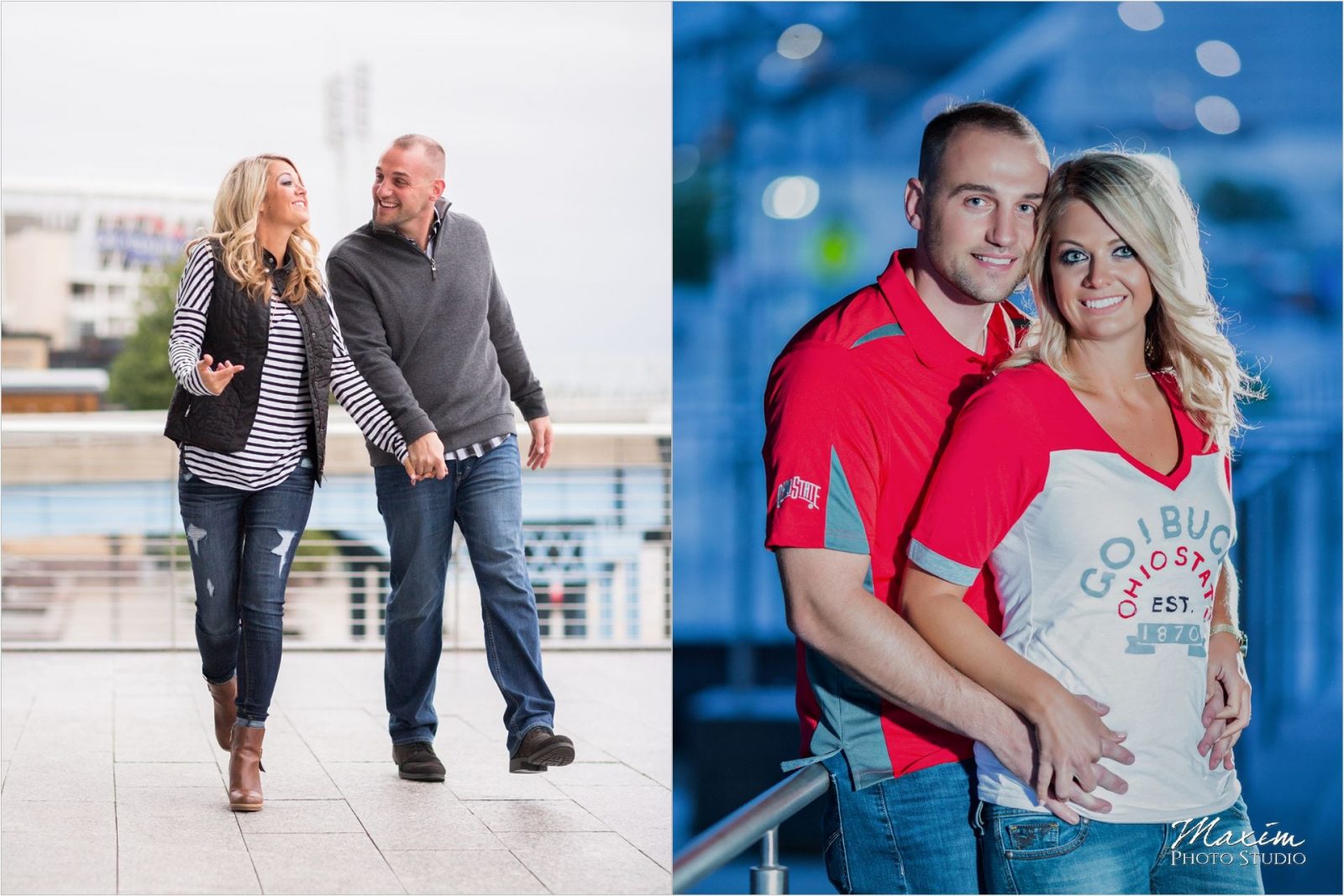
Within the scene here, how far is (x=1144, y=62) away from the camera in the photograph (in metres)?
2.21

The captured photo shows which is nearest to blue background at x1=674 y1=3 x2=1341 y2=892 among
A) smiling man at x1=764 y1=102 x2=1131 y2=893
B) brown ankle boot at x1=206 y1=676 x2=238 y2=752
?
smiling man at x1=764 y1=102 x2=1131 y2=893

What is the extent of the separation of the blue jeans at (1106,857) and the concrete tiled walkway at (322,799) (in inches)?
44.3

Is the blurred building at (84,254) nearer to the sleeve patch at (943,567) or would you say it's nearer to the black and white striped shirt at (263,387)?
the black and white striped shirt at (263,387)

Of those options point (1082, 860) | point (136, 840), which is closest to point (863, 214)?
point (1082, 860)

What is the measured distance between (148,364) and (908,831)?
42263 mm

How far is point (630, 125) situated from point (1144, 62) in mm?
47310

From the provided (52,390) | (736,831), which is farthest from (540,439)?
(52,390)

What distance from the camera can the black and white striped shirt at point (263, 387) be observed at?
341 cm

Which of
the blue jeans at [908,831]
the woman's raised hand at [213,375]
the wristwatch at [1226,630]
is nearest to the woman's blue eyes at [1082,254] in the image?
the wristwatch at [1226,630]

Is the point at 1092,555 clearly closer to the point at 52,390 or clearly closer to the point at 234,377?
the point at 234,377

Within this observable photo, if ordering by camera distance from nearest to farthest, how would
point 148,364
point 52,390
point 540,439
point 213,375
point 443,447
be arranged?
point 213,375 < point 443,447 < point 540,439 < point 148,364 < point 52,390

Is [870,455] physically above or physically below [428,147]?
below

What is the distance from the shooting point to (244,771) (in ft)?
11.4

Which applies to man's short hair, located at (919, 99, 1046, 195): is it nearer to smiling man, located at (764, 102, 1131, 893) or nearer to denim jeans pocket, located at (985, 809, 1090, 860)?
smiling man, located at (764, 102, 1131, 893)
